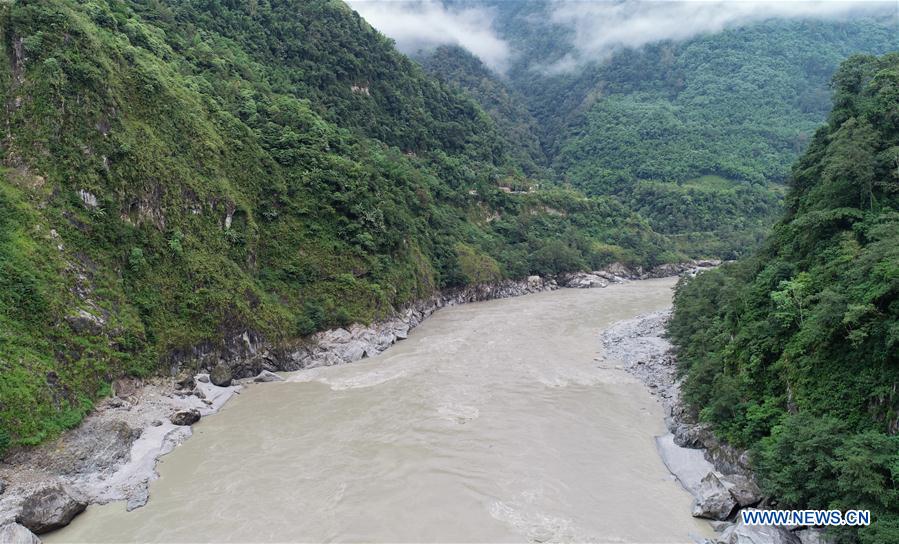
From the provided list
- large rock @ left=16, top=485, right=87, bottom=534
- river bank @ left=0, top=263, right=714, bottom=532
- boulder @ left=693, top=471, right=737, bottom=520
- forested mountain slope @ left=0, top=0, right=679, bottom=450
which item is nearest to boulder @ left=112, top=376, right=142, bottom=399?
river bank @ left=0, top=263, right=714, bottom=532

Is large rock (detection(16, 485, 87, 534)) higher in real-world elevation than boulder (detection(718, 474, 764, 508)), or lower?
higher

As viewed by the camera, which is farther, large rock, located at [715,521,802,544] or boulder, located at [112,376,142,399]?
boulder, located at [112,376,142,399]

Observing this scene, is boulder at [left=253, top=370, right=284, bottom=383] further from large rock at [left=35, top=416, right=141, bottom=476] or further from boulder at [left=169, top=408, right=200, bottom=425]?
large rock at [left=35, top=416, right=141, bottom=476]

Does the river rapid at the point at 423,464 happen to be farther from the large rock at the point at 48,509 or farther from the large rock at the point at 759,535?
the large rock at the point at 759,535

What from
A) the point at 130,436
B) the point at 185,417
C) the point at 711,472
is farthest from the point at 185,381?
the point at 711,472

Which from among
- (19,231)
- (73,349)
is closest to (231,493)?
(73,349)

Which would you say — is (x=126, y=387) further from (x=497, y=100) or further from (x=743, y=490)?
(x=497, y=100)
